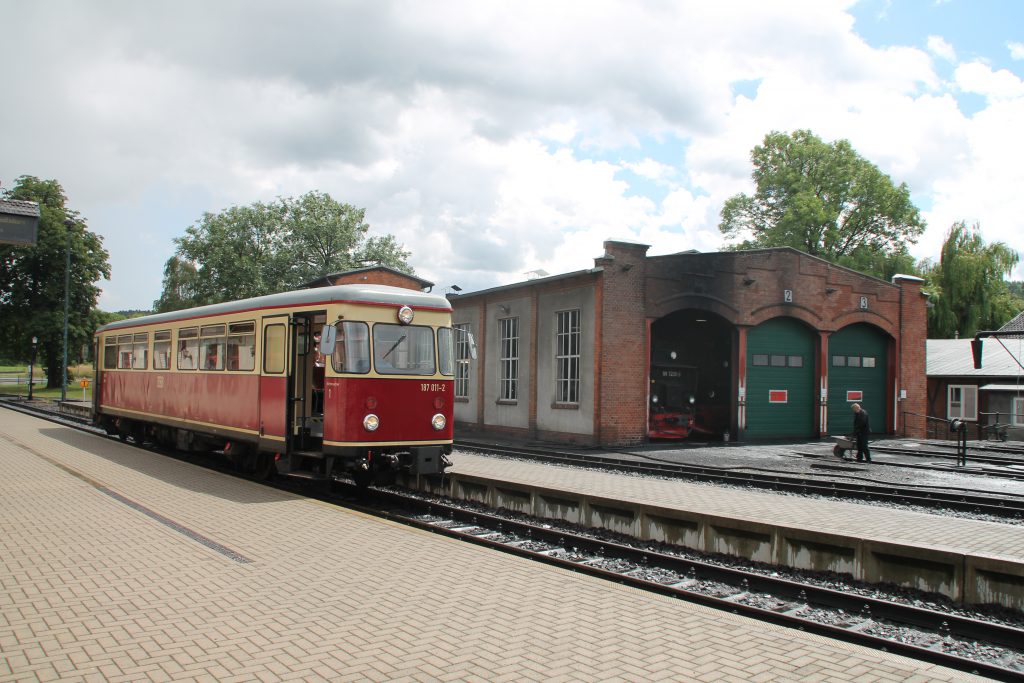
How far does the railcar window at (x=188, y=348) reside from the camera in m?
14.8

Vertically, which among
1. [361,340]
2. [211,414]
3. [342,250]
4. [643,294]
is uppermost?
[342,250]

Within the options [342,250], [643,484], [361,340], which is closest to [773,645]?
[361,340]

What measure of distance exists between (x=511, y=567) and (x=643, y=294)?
15.7 meters

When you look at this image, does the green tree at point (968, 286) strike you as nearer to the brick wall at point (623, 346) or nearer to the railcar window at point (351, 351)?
the brick wall at point (623, 346)

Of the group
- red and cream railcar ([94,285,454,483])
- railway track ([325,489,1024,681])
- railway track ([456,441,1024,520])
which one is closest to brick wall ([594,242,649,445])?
railway track ([456,441,1024,520])

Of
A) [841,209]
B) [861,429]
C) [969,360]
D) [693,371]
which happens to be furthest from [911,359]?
[841,209]

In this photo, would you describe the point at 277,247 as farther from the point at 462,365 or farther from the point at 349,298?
the point at 349,298

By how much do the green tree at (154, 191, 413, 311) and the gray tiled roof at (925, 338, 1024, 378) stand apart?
36.0m

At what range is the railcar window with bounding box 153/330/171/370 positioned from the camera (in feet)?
53.4

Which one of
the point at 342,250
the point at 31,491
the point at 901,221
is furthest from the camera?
the point at 342,250

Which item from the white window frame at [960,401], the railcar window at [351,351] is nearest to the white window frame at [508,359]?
the railcar window at [351,351]

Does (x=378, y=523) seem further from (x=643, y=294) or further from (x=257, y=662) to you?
(x=643, y=294)

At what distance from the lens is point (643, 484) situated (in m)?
13.8

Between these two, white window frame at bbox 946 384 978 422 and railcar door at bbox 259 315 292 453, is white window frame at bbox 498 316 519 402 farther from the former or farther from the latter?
white window frame at bbox 946 384 978 422
